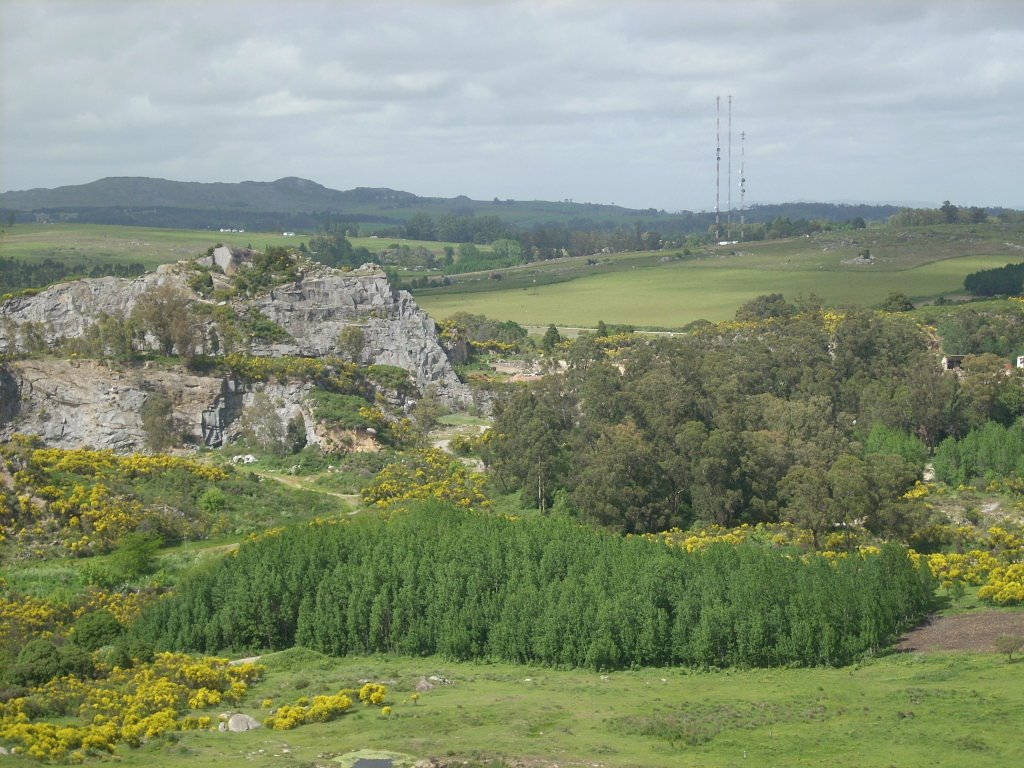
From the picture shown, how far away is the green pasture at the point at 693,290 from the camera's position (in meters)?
118

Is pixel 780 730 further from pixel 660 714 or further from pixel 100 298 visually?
pixel 100 298

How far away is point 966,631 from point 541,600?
12159 millimetres

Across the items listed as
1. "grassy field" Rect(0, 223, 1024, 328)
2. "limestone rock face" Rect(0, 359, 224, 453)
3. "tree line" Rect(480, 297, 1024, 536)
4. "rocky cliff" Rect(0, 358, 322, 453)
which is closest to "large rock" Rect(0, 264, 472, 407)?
"tree line" Rect(480, 297, 1024, 536)

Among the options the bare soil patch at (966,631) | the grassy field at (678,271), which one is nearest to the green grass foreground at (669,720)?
the bare soil patch at (966,631)

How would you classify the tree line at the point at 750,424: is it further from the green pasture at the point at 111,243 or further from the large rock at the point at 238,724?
the green pasture at the point at 111,243

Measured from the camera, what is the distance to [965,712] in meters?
30.2

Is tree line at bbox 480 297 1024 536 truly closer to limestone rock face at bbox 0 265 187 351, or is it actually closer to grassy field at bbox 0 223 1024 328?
limestone rock face at bbox 0 265 187 351

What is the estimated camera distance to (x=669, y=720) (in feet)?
100

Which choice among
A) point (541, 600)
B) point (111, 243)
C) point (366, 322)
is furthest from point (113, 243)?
point (541, 600)

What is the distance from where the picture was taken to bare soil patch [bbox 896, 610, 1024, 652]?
1416 inches

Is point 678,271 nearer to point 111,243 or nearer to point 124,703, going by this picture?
point 111,243

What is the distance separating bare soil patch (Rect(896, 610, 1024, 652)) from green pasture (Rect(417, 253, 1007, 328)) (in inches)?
2874

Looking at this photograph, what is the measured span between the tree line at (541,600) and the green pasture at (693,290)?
70582 mm

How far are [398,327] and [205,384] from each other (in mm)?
19544
